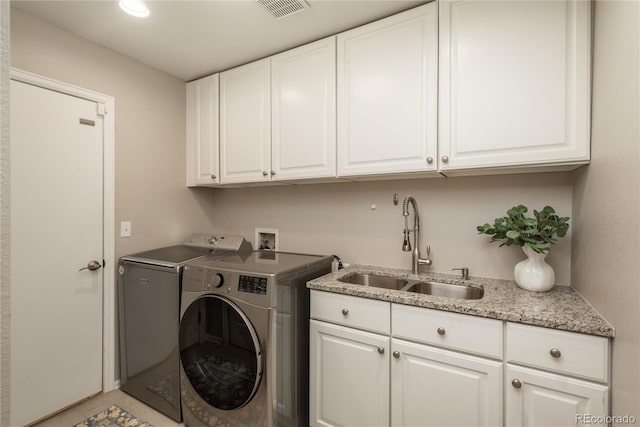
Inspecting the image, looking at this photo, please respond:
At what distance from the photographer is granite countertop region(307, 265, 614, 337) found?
42.4 inches

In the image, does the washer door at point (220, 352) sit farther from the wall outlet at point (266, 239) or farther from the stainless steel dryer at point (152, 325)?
the wall outlet at point (266, 239)

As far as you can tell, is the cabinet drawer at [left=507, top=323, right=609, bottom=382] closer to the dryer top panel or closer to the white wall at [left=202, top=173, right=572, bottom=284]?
the white wall at [left=202, top=173, right=572, bottom=284]

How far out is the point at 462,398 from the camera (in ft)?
4.10

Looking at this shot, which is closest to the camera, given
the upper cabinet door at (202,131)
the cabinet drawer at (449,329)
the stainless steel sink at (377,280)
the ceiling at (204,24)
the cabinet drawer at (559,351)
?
the cabinet drawer at (559,351)

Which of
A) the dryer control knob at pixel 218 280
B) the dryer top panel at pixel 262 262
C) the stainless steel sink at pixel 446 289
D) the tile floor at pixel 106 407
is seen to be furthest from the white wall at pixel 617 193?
the tile floor at pixel 106 407

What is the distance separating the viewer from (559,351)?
109 cm

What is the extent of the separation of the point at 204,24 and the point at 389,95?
117 centimetres

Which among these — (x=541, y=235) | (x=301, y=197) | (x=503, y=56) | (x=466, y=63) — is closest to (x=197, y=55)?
(x=301, y=197)

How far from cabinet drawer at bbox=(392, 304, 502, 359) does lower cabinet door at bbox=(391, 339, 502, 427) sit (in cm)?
4

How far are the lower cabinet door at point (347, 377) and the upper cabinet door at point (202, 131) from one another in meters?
1.47

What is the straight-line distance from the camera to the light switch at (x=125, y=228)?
2090mm

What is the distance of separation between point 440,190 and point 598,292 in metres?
0.90

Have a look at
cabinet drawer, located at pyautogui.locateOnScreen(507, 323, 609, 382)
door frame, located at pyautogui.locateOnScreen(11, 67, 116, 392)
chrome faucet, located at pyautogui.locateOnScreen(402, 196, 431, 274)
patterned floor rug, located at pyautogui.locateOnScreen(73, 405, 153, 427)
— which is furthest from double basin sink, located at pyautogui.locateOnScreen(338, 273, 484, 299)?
door frame, located at pyautogui.locateOnScreen(11, 67, 116, 392)

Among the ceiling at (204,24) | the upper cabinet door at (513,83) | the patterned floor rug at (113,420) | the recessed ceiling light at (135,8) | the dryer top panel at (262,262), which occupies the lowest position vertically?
the patterned floor rug at (113,420)
